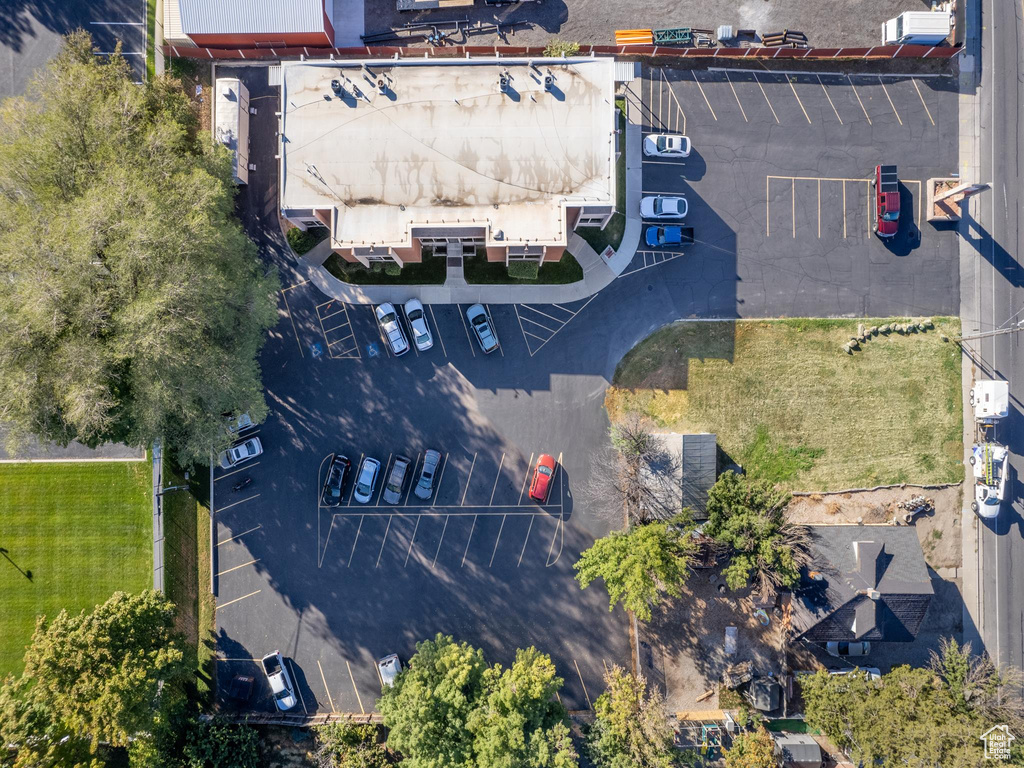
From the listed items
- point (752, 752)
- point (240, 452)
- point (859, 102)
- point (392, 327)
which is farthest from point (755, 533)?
point (240, 452)

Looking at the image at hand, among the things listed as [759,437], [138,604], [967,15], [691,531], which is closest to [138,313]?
[138,604]

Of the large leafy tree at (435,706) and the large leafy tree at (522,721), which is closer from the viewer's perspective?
the large leafy tree at (522,721)

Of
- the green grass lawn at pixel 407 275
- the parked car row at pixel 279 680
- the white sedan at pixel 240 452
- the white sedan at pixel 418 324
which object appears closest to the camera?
the parked car row at pixel 279 680

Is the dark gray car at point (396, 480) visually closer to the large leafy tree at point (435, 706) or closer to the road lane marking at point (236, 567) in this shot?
the large leafy tree at point (435, 706)

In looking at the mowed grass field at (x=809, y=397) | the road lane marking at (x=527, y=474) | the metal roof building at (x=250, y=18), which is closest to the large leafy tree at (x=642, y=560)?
the road lane marking at (x=527, y=474)

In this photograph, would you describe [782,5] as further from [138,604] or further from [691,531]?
[138,604]

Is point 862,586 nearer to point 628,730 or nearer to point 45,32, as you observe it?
point 628,730
